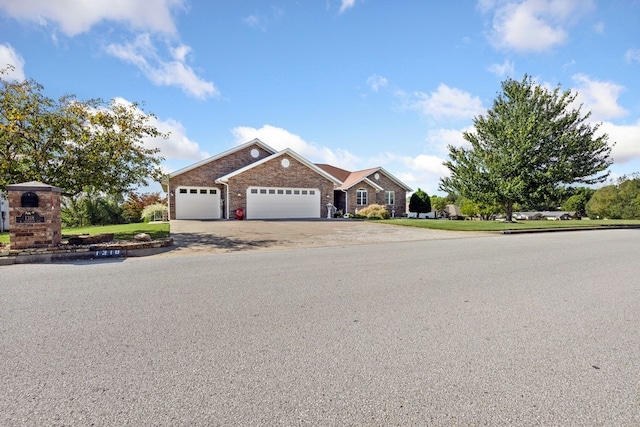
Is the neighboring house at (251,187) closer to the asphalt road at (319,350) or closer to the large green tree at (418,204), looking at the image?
the large green tree at (418,204)

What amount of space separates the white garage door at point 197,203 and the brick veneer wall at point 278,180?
197cm

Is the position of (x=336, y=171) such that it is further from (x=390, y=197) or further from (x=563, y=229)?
(x=563, y=229)

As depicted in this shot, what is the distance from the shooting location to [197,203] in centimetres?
A: 2427

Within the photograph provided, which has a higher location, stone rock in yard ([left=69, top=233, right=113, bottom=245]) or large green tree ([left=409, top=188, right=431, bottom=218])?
large green tree ([left=409, top=188, right=431, bottom=218])

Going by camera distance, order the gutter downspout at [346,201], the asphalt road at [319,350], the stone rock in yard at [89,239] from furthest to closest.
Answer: the gutter downspout at [346,201] → the stone rock in yard at [89,239] → the asphalt road at [319,350]

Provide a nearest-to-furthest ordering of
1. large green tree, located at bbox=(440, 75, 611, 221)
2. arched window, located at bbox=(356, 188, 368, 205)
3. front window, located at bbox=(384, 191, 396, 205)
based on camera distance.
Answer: large green tree, located at bbox=(440, 75, 611, 221)
arched window, located at bbox=(356, 188, 368, 205)
front window, located at bbox=(384, 191, 396, 205)

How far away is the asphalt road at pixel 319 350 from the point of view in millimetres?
2227

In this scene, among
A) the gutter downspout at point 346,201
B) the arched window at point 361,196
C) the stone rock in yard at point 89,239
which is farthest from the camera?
the arched window at point 361,196

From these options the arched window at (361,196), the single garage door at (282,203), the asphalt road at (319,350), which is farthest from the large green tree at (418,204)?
the asphalt road at (319,350)

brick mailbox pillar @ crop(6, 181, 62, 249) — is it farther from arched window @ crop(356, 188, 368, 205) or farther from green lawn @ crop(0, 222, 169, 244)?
arched window @ crop(356, 188, 368, 205)

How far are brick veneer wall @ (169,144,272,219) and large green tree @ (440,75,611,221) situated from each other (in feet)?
52.3

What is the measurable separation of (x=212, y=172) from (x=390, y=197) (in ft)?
51.7

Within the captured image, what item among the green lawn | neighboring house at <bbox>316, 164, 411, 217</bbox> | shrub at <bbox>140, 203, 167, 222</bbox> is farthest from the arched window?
the green lawn

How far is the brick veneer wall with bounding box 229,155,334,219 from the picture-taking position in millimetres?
23656
